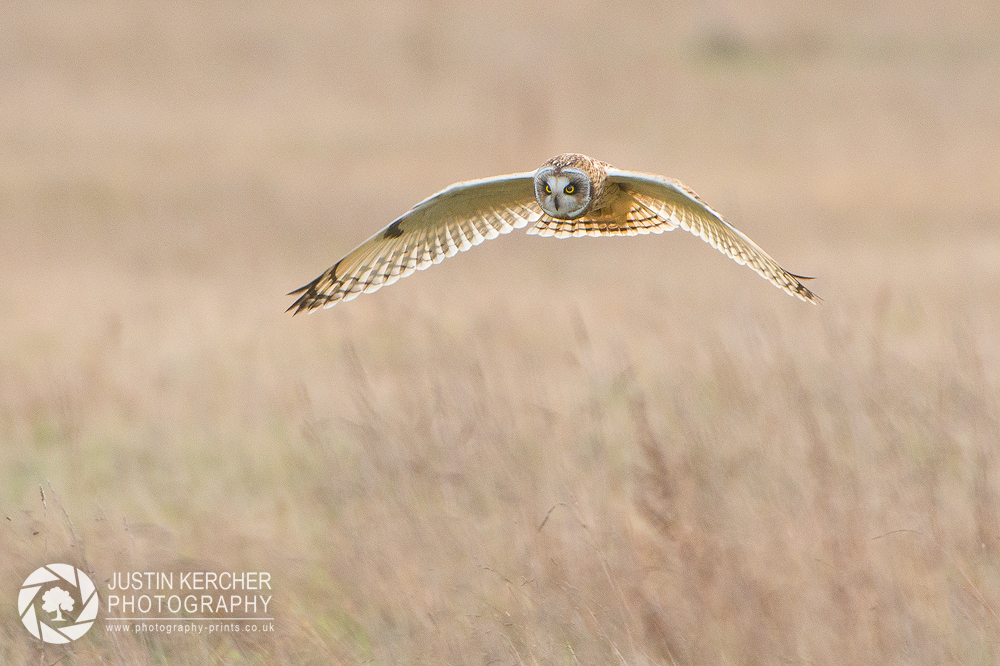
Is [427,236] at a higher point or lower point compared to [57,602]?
higher

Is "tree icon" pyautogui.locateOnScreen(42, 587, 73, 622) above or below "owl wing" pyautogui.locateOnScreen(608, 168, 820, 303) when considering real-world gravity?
below

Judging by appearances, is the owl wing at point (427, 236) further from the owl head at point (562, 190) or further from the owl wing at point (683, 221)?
the owl wing at point (683, 221)

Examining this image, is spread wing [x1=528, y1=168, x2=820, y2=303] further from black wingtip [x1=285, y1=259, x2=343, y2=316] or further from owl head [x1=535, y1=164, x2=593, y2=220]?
black wingtip [x1=285, y1=259, x2=343, y2=316]

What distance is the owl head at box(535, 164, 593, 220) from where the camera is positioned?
3.75 meters

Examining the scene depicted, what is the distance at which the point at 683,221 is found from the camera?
167 inches

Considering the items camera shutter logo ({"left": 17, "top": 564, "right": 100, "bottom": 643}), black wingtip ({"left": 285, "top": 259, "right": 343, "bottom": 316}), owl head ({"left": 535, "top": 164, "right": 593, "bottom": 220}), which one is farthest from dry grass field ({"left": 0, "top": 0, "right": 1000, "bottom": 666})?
owl head ({"left": 535, "top": 164, "right": 593, "bottom": 220})

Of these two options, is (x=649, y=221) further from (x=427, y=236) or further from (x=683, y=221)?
(x=427, y=236)

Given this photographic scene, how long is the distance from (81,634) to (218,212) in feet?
37.5

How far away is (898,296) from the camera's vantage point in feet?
29.1

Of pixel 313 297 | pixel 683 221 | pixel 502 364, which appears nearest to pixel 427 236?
pixel 313 297

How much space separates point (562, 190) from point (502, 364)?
2.38m

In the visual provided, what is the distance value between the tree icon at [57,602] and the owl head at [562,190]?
2.09 m

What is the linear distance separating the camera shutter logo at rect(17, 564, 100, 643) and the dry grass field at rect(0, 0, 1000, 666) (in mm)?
52

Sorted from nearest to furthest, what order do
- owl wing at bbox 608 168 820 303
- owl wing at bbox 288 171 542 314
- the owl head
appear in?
the owl head
owl wing at bbox 608 168 820 303
owl wing at bbox 288 171 542 314
